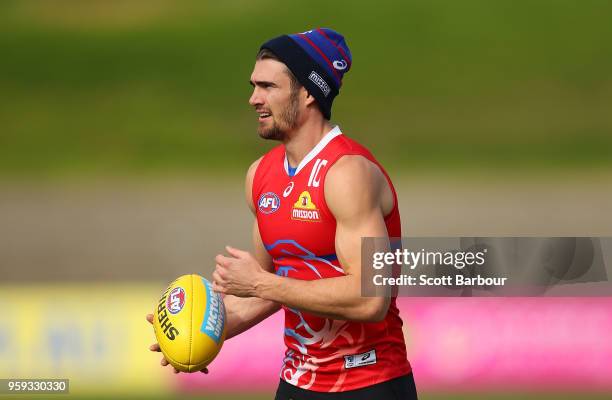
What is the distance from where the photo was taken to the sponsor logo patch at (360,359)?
16.6 ft

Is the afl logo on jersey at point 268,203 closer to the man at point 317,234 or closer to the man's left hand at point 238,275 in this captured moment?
the man at point 317,234

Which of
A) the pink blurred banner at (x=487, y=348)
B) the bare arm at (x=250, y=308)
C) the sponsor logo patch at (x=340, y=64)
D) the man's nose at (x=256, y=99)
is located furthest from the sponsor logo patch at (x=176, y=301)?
the pink blurred banner at (x=487, y=348)

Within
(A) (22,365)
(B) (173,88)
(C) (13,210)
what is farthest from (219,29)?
(A) (22,365)

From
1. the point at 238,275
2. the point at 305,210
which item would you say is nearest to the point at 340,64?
the point at 305,210

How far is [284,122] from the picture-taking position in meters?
5.18

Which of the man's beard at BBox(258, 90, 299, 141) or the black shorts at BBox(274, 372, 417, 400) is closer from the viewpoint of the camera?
the black shorts at BBox(274, 372, 417, 400)

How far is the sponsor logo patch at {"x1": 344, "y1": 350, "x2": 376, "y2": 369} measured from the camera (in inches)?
200

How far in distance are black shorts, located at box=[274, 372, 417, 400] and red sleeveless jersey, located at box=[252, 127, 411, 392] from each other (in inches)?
1.0

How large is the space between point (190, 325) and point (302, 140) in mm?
1078

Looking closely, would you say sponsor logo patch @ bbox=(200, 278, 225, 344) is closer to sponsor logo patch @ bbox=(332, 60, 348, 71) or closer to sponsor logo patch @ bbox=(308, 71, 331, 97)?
sponsor logo patch @ bbox=(308, 71, 331, 97)

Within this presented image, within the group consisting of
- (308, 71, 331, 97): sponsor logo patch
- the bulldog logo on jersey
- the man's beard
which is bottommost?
the bulldog logo on jersey

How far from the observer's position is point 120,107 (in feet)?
98.5

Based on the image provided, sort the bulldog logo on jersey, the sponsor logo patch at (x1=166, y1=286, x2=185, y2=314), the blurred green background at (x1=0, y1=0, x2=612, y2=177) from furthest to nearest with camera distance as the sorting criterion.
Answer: the blurred green background at (x1=0, y1=0, x2=612, y2=177) < the sponsor logo patch at (x1=166, y1=286, x2=185, y2=314) < the bulldog logo on jersey

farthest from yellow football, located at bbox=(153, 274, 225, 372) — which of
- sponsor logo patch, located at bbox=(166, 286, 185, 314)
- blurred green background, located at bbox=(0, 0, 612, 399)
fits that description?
blurred green background, located at bbox=(0, 0, 612, 399)
